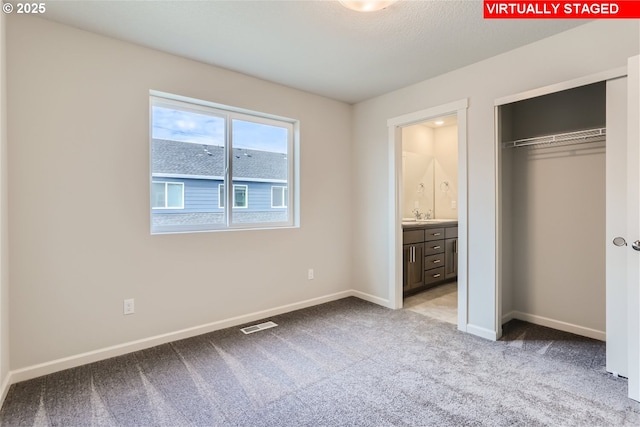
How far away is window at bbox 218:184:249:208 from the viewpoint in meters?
3.16

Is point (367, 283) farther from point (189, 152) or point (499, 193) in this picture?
point (189, 152)

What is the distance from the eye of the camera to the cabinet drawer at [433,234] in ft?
14.1

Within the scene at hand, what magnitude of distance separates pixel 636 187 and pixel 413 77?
79.1 inches

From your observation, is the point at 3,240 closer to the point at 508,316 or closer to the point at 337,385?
the point at 337,385

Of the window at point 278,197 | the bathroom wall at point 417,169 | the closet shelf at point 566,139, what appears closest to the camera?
the closet shelf at point 566,139

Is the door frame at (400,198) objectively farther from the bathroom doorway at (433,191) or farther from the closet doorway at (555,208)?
the bathroom doorway at (433,191)

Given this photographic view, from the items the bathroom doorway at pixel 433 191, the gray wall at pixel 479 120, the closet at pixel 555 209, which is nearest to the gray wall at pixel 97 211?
the gray wall at pixel 479 120

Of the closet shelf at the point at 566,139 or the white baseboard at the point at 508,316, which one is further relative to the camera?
the white baseboard at the point at 508,316

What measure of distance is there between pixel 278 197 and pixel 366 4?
2130 mm

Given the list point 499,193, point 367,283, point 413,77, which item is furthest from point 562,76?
point 367,283

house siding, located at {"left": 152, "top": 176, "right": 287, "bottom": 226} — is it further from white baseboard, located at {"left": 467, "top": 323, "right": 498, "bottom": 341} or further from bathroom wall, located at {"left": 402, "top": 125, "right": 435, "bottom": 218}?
bathroom wall, located at {"left": 402, "top": 125, "right": 435, "bottom": 218}

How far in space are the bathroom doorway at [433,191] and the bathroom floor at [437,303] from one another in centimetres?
2

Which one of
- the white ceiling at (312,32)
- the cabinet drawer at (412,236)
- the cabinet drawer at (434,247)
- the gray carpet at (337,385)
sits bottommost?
the gray carpet at (337,385)

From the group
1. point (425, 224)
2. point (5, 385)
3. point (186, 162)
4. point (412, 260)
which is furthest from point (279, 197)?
point (5, 385)
